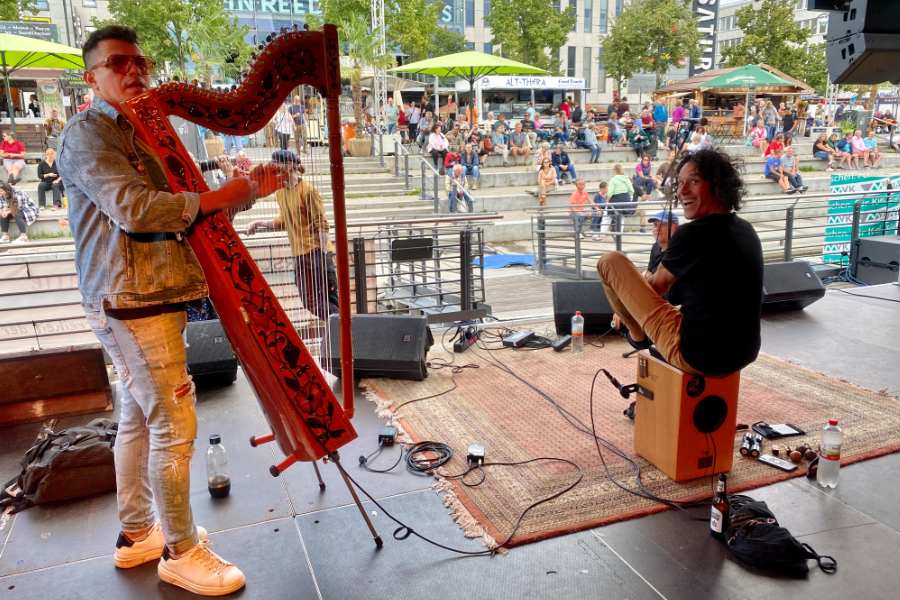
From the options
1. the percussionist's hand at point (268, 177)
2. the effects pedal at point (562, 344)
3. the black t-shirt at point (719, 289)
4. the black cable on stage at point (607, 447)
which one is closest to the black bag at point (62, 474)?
the percussionist's hand at point (268, 177)

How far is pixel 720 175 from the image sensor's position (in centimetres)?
263

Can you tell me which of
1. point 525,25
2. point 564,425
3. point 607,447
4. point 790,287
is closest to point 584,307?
point 564,425

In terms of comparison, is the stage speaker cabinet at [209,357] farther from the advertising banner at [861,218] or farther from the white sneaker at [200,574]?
the advertising banner at [861,218]

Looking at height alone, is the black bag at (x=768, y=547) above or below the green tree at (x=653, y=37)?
below

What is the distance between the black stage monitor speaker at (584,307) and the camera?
4.81 metres

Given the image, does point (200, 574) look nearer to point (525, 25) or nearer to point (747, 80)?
point (747, 80)

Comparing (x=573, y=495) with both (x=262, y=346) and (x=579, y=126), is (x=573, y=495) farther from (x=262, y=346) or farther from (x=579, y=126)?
(x=579, y=126)

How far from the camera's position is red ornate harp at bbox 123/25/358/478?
5.87 feet

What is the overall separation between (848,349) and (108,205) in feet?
15.8

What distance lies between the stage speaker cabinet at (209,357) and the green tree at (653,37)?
2411cm

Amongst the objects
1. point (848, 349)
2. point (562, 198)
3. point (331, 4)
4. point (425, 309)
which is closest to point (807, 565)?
point (848, 349)

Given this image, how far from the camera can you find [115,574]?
2230 millimetres

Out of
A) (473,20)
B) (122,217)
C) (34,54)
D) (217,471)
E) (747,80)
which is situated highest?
(473,20)

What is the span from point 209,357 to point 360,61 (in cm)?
1189
